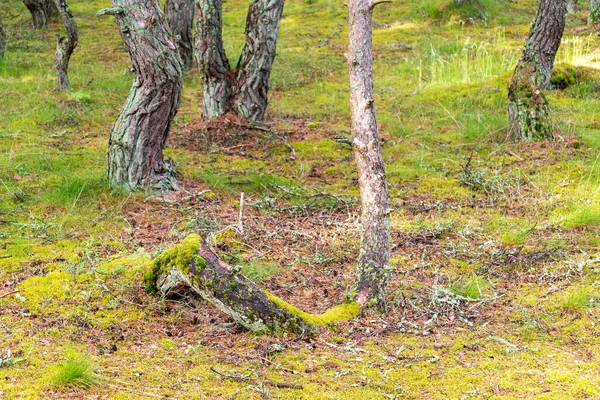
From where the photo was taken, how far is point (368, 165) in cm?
462

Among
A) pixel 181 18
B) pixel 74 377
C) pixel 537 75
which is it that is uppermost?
pixel 181 18

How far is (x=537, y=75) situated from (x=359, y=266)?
212 inches

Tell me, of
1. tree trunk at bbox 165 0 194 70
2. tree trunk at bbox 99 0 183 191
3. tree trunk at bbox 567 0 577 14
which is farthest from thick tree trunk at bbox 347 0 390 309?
tree trunk at bbox 567 0 577 14

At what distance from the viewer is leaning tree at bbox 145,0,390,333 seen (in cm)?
436

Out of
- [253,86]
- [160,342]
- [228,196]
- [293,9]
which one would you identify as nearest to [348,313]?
[160,342]

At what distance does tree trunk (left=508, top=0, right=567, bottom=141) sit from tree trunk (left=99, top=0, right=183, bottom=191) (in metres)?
4.57

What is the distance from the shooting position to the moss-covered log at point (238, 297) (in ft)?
14.3

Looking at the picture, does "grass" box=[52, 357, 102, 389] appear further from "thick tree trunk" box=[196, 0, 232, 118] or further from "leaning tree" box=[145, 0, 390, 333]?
"thick tree trunk" box=[196, 0, 232, 118]

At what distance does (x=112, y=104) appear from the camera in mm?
10656

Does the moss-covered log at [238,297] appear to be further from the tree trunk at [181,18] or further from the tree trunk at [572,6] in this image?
the tree trunk at [572,6]

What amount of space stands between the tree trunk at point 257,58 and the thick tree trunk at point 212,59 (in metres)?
0.18

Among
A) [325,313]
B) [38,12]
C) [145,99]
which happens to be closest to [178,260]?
[325,313]

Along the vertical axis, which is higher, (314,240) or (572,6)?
(572,6)

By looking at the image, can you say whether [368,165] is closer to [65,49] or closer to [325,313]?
[325,313]
